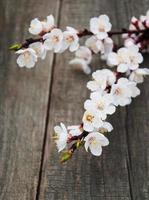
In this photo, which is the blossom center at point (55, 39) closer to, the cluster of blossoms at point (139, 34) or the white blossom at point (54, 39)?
the white blossom at point (54, 39)

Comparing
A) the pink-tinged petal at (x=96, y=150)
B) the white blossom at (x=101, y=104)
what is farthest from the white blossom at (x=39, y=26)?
the pink-tinged petal at (x=96, y=150)

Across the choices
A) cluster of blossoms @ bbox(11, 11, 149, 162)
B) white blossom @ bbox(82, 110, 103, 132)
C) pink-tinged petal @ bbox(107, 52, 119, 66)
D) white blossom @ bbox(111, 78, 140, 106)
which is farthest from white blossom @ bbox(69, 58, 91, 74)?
white blossom @ bbox(82, 110, 103, 132)

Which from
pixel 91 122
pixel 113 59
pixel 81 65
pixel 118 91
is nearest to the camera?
pixel 91 122

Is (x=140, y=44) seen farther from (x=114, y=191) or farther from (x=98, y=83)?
(x=114, y=191)

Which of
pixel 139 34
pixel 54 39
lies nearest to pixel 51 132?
pixel 54 39

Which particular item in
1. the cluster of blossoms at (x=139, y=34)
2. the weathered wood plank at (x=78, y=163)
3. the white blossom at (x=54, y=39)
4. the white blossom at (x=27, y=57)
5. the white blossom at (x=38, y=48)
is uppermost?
the cluster of blossoms at (x=139, y=34)

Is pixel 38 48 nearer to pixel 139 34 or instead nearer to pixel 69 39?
pixel 69 39
